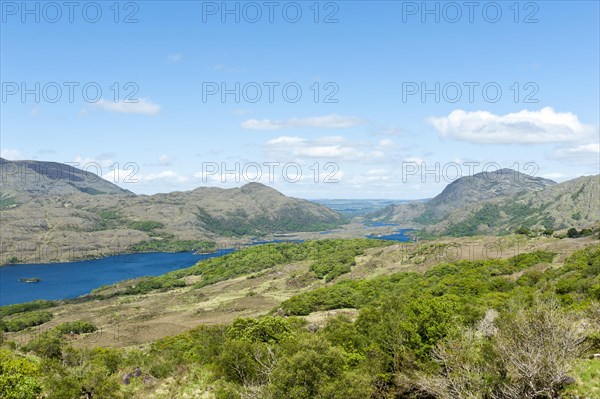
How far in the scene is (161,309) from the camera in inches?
5728

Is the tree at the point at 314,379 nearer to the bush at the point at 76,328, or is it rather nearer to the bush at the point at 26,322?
the bush at the point at 76,328

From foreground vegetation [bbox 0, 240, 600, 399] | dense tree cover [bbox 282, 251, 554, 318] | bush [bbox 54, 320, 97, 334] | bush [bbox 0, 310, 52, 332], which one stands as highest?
foreground vegetation [bbox 0, 240, 600, 399]

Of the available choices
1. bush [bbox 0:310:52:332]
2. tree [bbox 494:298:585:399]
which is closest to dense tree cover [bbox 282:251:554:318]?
tree [bbox 494:298:585:399]

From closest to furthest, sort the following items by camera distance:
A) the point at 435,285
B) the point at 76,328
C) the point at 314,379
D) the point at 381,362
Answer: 1. the point at 314,379
2. the point at 381,362
3. the point at 435,285
4. the point at 76,328

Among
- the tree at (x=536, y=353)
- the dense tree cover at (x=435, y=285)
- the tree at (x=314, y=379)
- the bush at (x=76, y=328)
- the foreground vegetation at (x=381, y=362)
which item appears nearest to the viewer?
the tree at (x=536, y=353)

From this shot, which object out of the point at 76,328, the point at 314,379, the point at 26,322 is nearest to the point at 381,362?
the point at 314,379

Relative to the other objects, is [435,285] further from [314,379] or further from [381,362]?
[314,379]

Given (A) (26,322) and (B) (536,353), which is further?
(A) (26,322)

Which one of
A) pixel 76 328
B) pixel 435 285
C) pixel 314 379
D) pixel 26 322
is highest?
pixel 314 379

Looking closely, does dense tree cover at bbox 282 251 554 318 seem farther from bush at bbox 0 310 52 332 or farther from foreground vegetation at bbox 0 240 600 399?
bush at bbox 0 310 52 332

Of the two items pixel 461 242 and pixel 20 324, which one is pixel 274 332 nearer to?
pixel 20 324

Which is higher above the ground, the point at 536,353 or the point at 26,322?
the point at 536,353

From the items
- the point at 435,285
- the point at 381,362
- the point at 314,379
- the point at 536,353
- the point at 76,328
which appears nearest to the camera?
the point at 314,379

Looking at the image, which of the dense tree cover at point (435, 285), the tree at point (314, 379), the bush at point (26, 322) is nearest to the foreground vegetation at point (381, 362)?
the tree at point (314, 379)
